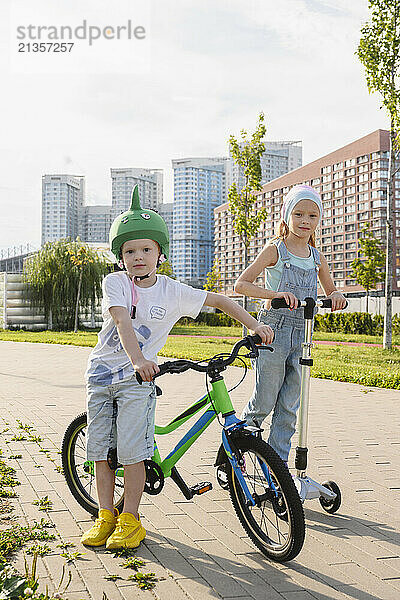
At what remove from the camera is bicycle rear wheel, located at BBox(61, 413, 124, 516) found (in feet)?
12.9

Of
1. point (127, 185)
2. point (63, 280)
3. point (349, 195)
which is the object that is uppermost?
point (127, 185)

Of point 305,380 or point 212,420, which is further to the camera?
point 305,380

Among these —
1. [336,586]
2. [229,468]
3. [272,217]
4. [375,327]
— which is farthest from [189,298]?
[272,217]

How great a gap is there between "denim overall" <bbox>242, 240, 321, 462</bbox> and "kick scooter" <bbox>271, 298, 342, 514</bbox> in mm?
160

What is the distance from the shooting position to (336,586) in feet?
9.79

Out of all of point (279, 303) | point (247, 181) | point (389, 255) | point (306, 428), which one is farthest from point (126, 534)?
point (247, 181)

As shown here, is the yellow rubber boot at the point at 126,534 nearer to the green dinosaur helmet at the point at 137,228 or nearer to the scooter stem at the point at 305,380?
the scooter stem at the point at 305,380

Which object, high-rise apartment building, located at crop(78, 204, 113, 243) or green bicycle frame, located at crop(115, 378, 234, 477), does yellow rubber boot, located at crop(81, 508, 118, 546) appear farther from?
high-rise apartment building, located at crop(78, 204, 113, 243)

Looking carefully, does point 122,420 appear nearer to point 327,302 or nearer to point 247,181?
point 327,302

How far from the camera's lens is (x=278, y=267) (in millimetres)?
4012

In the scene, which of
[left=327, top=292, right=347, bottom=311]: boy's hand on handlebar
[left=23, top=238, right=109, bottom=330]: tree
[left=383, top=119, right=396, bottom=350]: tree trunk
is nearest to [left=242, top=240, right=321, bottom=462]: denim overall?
[left=327, top=292, right=347, bottom=311]: boy's hand on handlebar

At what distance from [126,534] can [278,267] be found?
1737 mm

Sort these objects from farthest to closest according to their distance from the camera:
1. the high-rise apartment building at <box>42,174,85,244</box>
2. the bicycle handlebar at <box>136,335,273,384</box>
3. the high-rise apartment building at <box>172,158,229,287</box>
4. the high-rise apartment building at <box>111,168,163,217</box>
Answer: the high-rise apartment building at <box>172,158,229,287</box>
the high-rise apartment building at <box>111,168,163,217</box>
the high-rise apartment building at <box>42,174,85,244</box>
the bicycle handlebar at <box>136,335,273,384</box>

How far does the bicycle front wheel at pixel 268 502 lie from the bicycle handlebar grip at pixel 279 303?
78cm
